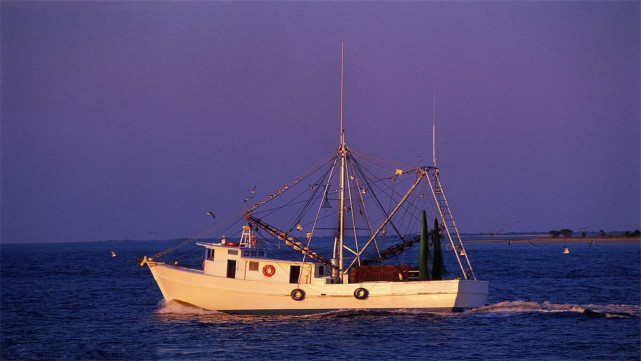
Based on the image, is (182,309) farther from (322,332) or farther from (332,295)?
(322,332)

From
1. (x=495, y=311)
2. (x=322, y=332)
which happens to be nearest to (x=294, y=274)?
(x=322, y=332)

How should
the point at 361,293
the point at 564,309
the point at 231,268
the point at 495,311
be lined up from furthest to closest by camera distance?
1. the point at 564,309
2. the point at 495,311
3. the point at 231,268
4. the point at 361,293

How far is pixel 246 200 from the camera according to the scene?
4294cm

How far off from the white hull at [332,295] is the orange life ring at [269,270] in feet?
2.15

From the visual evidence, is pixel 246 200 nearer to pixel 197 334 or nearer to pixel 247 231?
pixel 247 231

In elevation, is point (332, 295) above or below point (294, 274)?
below

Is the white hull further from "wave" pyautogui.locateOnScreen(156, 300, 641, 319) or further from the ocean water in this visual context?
the ocean water

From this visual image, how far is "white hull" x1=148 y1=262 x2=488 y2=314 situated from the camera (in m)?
39.4

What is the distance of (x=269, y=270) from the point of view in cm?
4062

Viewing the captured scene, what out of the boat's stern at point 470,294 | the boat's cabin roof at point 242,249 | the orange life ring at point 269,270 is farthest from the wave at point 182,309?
the boat's stern at point 470,294

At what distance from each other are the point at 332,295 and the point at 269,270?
358 centimetres

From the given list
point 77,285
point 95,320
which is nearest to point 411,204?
point 95,320

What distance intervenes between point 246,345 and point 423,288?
1077 centimetres

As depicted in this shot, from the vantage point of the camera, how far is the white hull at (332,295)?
39.4 meters
